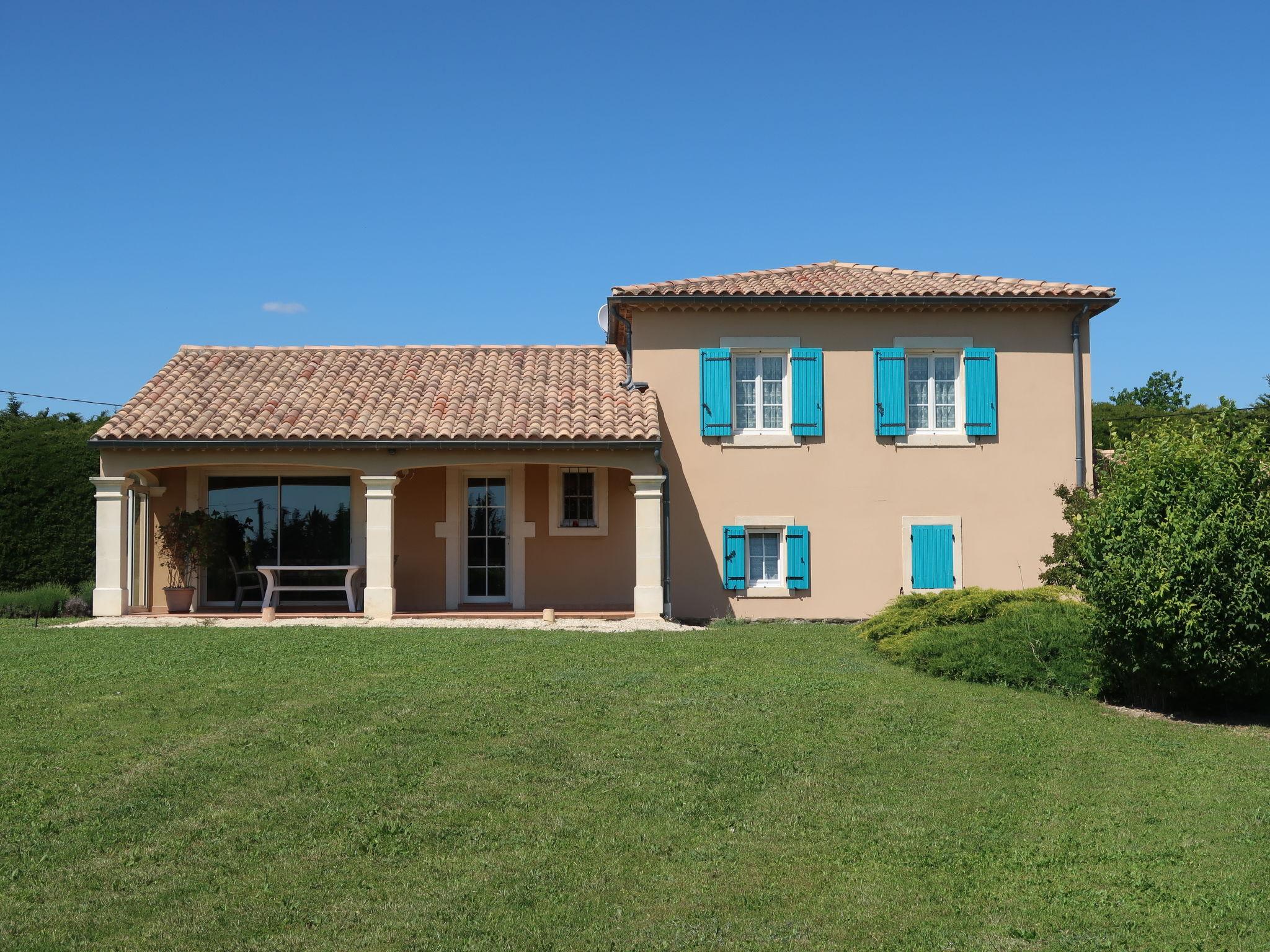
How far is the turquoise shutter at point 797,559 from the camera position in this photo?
17609mm

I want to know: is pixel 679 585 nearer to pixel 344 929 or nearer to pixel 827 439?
pixel 827 439

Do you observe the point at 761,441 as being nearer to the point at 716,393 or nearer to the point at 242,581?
the point at 716,393

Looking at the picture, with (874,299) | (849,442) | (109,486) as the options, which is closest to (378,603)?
(109,486)

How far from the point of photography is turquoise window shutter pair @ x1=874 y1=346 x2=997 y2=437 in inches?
698

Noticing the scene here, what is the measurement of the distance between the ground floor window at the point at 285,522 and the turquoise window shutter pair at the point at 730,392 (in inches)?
225

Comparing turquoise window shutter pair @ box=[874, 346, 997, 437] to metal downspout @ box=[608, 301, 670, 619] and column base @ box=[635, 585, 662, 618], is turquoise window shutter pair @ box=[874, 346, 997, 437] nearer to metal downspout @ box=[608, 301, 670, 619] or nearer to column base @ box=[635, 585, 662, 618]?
metal downspout @ box=[608, 301, 670, 619]

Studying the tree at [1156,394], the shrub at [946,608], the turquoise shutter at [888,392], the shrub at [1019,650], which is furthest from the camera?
the tree at [1156,394]

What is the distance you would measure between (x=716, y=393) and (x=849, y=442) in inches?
84.4

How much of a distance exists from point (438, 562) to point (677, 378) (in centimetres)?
464

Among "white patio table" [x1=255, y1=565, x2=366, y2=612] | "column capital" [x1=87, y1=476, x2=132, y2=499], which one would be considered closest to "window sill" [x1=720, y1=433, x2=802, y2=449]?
"white patio table" [x1=255, y1=565, x2=366, y2=612]

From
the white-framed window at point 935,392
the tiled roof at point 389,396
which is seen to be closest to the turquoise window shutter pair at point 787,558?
the tiled roof at point 389,396

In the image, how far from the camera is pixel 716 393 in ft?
58.0

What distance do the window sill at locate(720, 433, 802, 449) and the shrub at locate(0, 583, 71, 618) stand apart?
10393 mm

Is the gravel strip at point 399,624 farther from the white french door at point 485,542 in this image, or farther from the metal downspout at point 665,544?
the white french door at point 485,542
